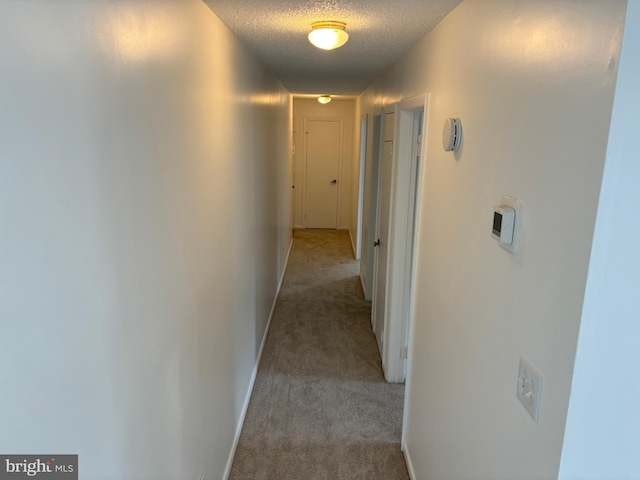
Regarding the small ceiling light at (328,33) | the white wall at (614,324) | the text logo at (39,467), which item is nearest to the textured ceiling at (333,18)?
the small ceiling light at (328,33)

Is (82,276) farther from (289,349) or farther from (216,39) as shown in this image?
(289,349)

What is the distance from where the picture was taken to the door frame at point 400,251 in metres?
2.90

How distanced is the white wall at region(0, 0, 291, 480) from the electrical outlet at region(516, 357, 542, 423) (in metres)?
0.96

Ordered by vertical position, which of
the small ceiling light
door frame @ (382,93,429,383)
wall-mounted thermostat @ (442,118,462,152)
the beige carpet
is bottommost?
the beige carpet

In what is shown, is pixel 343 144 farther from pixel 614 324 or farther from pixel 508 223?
pixel 614 324

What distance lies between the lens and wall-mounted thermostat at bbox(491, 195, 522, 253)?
1150mm

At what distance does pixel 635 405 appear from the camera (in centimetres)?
92

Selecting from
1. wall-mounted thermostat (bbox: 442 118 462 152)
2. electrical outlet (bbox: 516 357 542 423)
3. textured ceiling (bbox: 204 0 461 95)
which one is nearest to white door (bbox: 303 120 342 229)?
textured ceiling (bbox: 204 0 461 95)

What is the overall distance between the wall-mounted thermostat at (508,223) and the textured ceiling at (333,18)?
917 mm

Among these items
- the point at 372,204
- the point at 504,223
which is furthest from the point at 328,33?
the point at 372,204

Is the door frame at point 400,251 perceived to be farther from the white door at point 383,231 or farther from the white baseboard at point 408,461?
the white baseboard at point 408,461

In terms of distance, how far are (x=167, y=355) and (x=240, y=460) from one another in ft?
4.41

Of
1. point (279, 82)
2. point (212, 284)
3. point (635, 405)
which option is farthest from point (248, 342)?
point (279, 82)

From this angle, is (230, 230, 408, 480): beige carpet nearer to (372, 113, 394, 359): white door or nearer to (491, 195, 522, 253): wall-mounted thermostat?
(372, 113, 394, 359): white door
